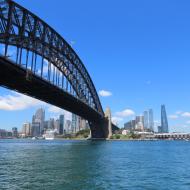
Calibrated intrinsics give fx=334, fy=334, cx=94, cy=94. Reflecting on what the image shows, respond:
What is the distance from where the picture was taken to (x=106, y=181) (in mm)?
27203

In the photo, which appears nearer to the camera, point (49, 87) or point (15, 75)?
point (15, 75)

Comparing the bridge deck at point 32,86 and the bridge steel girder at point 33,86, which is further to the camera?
the bridge steel girder at point 33,86

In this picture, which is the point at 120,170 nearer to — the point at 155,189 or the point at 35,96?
the point at 155,189

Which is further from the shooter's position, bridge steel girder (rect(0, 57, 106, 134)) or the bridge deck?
bridge steel girder (rect(0, 57, 106, 134))

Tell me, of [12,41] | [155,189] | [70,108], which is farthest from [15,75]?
[70,108]

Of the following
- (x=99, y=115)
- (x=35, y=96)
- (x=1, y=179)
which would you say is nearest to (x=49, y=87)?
(x=35, y=96)

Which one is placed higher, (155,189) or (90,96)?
(90,96)

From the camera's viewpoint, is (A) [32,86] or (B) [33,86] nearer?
(A) [32,86]

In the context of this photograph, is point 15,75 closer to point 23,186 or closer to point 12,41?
point 12,41

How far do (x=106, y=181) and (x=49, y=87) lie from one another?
Answer: 154ft

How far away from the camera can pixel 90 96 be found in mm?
138125

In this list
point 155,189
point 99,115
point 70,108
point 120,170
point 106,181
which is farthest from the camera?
point 99,115

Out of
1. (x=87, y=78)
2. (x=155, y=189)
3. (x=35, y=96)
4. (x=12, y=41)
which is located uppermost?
(x=87, y=78)

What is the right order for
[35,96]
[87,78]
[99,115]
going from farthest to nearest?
1. [99,115]
2. [87,78]
3. [35,96]
